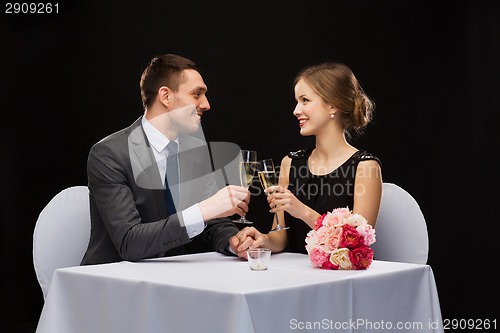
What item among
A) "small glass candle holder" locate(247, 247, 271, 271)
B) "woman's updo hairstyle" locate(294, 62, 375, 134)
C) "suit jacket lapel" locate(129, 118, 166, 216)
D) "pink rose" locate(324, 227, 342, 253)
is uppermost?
"woman's updo hairstyle" locate(294, 62, 375, 134)

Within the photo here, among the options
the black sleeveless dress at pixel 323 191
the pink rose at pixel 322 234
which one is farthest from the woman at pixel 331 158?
the pink rose at pixel 322 234

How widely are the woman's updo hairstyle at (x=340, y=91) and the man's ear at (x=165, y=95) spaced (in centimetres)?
62

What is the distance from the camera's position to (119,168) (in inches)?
123

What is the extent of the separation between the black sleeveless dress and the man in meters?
0.34

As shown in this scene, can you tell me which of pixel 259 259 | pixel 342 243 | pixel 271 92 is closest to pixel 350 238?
pixel 342 243

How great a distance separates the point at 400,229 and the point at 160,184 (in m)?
1.15

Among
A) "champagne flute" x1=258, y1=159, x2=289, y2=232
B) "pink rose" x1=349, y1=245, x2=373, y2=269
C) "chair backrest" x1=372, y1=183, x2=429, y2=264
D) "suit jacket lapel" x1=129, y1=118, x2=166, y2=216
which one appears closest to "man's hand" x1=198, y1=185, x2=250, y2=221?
"champagne flute" x1=258, y1=159, x2=289, y2=232

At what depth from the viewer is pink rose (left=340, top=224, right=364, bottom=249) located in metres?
2.56

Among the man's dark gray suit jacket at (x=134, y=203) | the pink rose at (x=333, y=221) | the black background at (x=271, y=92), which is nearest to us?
the pink rose at (x=333, y=221)

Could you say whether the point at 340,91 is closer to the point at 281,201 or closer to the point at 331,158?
the point at 331,158

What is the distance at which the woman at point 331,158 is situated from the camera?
344 centimetres

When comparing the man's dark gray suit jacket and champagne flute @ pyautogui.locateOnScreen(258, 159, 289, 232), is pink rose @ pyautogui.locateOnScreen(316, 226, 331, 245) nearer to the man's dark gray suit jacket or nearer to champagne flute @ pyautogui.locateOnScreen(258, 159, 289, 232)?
champagne flute @ pyautogui.locateOnScreen(258, 159, 289, 232)

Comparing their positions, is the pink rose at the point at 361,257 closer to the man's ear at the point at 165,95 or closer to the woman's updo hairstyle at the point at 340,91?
the woman's updo hairstyle at the point at 340,91

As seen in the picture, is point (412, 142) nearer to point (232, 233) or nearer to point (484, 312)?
point (484, 312)
